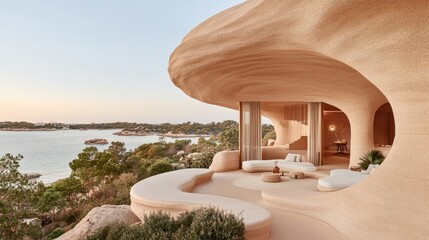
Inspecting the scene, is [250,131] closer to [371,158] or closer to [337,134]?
[371,158]

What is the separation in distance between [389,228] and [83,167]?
1422cm

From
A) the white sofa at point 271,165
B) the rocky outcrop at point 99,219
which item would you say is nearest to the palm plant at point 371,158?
the white sofa at point 271,165

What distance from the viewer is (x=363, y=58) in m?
4.22

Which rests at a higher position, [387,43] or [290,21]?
[290,21]

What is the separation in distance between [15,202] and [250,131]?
1031 cm

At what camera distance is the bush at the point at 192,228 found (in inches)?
143

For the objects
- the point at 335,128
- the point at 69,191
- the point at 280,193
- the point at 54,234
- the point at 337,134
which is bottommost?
the point at 54,234

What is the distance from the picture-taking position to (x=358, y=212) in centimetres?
436

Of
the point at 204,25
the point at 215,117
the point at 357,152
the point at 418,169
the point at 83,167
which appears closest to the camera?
the point at 418,169

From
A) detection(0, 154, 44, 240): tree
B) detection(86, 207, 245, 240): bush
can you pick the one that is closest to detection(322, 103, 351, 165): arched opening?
detection(86, 207, 245, 240): bush

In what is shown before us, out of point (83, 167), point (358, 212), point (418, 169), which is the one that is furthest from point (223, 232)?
point (83, 167)

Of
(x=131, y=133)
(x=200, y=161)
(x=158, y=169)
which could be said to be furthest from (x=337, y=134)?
(x=131, y=133)

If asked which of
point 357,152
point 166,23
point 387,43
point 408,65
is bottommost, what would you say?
point 357,152

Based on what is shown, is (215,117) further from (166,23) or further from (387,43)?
(387,43)
